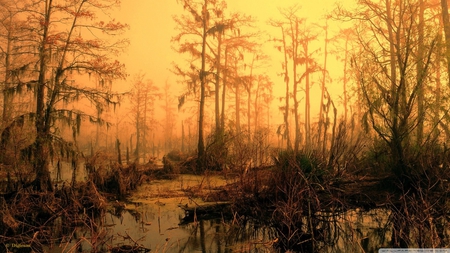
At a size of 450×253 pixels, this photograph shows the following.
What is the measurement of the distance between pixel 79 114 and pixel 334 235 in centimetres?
851

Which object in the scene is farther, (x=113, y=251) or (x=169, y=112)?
(x=169, y=112)

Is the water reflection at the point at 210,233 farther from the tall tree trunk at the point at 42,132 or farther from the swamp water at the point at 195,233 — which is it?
the tall tree trunk at the point at 42,132

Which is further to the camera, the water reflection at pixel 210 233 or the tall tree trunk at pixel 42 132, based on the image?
the tall tree trunk at pixel 42 132

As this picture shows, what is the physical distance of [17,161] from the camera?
32.4ft

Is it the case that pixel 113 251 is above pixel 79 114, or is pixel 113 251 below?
below

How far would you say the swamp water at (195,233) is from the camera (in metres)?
6.71

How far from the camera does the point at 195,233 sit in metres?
7.81

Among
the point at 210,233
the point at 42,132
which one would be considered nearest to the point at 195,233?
the point at 210,233

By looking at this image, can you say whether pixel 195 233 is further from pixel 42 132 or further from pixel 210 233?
pixel 42 132

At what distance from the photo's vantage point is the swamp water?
6.71 metres

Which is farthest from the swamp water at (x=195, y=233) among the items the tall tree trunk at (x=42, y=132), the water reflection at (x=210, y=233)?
the tall tree trunk at (x=42, y=132)

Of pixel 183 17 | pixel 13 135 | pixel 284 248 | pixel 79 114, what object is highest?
pixel 183 17

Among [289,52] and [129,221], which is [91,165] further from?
[289,52]

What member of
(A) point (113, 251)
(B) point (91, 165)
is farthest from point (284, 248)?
(B) point (91, 165)
